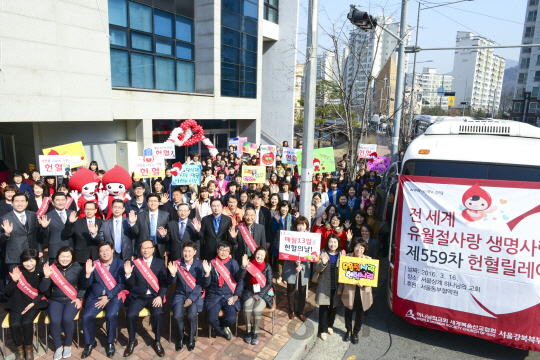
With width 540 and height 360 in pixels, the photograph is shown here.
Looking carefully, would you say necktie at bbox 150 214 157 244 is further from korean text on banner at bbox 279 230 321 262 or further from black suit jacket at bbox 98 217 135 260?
korean text on banner at bbox 279 230 321 262

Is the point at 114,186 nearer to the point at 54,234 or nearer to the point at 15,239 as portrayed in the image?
the point at 54,234

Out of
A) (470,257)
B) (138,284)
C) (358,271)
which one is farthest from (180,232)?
(470,257)

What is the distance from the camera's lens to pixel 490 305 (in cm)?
502

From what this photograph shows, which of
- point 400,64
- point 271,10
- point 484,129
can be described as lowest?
point 484,129

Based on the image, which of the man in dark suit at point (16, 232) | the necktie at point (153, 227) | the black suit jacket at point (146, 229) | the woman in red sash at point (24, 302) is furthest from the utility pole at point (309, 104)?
the man in dark suit at point (16, 232)

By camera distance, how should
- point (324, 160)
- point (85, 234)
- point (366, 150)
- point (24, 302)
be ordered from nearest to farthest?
1. point (24, 302)
2. point (85, 234)
3. point (324, 160)
4. point (366, 150)

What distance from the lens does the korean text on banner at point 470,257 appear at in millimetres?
4809

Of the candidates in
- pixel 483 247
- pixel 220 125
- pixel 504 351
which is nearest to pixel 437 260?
pixel 483 247

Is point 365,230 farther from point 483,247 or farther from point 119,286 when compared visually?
point 119,286

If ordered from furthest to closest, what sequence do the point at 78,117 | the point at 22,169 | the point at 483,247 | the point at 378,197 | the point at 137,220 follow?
the point at 22,169
the point at 78,117
the point at 378,197
the point at 137,220
the point at 483,247

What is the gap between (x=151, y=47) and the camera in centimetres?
1633

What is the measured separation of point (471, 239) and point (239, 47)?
17841mm

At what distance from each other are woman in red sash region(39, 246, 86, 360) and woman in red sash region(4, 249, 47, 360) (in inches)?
5.3

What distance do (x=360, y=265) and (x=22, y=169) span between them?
Result: 14.0m
